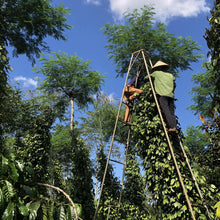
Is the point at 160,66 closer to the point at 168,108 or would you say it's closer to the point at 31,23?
the point at 168,108

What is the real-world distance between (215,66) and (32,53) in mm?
10403

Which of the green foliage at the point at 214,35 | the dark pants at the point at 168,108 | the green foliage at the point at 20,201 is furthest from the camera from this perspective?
the dark pants at the point at 168,108

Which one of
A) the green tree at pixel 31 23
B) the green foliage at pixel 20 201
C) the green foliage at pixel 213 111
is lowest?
the green foliage at pixel 20 201

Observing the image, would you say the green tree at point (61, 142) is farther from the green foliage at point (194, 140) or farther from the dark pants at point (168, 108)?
the dark pants at point (168, 108)

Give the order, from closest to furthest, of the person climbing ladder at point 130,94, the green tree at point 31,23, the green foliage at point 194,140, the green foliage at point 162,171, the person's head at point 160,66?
the green foliage at point 162,171, the person's head at point 160,66, the person climbing ladder at point 130,94, the green tree at point 31,23, the green foliage at point 194,140

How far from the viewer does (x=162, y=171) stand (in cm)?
342

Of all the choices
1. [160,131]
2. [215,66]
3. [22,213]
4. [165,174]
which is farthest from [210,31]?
[22,213]

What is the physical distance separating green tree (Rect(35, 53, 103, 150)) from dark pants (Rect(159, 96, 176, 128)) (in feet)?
27.0

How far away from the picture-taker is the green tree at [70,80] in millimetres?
11695

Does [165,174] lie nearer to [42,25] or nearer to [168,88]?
[168,88]

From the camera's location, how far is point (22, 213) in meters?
1.32

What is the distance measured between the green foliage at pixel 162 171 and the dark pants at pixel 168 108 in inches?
8.1

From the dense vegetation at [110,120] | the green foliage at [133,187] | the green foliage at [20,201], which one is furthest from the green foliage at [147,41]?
the green foliage at [20,201]

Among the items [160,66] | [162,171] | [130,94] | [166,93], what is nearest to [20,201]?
[162,171]
